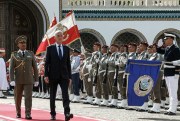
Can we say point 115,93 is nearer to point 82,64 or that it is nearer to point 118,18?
point 82,64

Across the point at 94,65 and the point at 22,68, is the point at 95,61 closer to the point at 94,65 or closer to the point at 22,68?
the point at 94,65

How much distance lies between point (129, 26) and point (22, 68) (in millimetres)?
14412

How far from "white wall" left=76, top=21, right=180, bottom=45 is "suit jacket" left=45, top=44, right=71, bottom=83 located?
46.4 ft

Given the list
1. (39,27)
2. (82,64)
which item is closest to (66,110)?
(82,64)

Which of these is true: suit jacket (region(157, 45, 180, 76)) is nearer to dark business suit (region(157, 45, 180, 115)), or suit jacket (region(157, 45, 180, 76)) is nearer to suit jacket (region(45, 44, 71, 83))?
dark business suit (region(157, 45, 180, 115))

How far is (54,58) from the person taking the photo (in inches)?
448

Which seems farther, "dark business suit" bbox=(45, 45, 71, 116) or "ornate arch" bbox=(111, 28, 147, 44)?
"ornate arch" bbox=(111, 28, 147, 44)

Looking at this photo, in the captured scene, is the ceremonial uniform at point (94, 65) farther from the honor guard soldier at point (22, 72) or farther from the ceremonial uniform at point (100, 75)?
the honor guard soldier at point (22, 72)

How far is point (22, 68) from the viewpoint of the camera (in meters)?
12.0

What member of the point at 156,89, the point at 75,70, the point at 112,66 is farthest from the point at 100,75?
the point at 156,89

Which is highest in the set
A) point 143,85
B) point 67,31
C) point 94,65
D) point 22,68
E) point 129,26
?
point 129,26

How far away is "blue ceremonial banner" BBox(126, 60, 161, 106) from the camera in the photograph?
13.1 meters

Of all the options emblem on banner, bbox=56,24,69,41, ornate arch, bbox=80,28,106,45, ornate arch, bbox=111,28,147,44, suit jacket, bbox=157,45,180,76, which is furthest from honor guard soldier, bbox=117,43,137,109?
ornate arch, bbox=111,28,147,44

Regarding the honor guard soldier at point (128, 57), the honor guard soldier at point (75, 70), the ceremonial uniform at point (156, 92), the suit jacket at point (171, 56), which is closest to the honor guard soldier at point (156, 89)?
the ceremonial uniform at point (156, 92)
